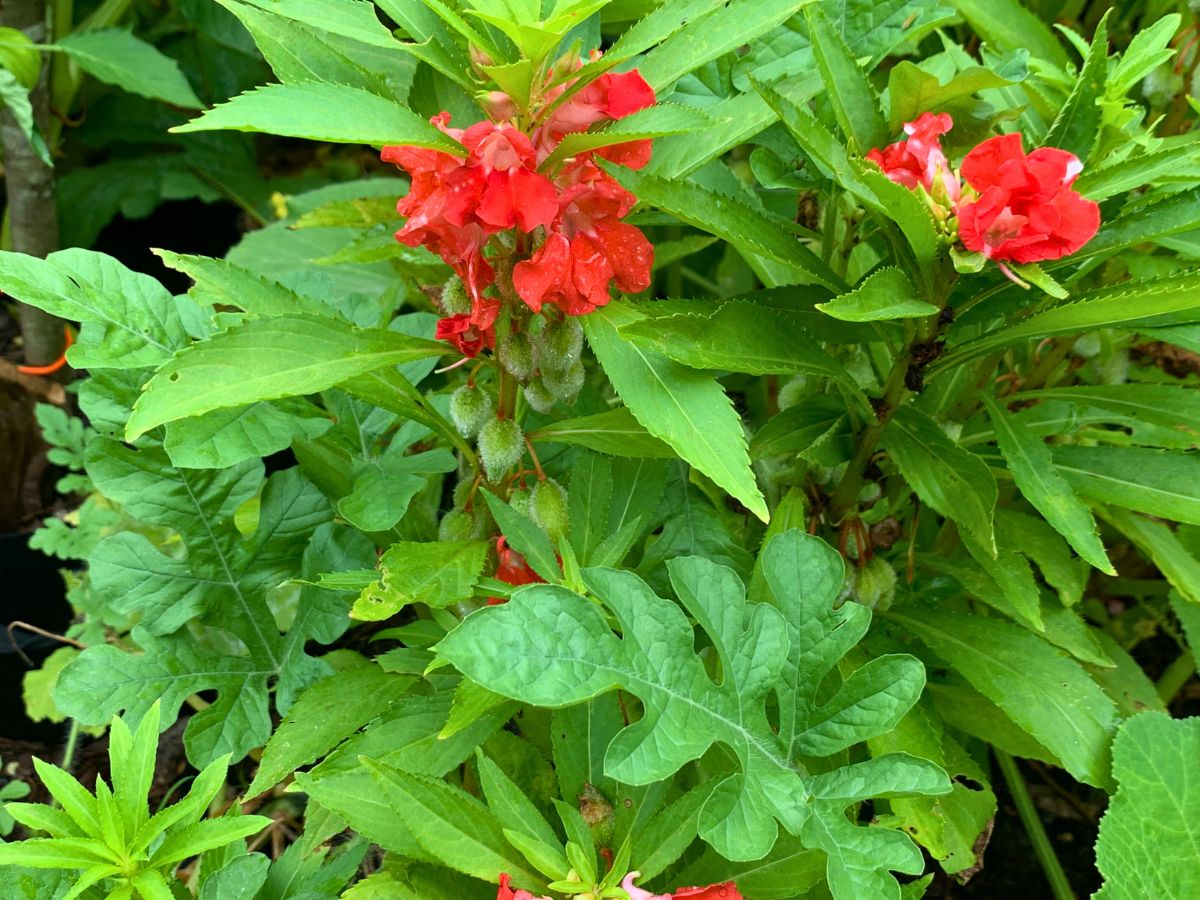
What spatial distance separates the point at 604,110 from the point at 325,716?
1.99 feet

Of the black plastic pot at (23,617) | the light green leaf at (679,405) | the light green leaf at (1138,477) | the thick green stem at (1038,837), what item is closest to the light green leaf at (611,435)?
the light green leaf at (679,405)

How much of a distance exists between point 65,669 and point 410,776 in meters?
0.45

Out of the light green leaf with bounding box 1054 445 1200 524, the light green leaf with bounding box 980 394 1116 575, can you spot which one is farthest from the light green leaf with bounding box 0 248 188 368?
the light green leaf with bounding box 1054 445 1200 524

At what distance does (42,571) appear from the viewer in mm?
1761

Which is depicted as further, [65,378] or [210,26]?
[210,26]

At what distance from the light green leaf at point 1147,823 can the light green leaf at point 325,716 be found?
0.67 meters

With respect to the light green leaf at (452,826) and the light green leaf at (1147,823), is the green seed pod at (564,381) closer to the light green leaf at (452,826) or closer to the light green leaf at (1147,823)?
the light green leaf at (452,826)

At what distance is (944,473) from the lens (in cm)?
96

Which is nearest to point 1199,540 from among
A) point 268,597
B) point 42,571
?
point 268,597

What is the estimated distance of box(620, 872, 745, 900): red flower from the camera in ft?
2.61

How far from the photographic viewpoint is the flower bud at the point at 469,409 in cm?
→ 97

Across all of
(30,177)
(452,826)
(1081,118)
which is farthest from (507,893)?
(30,177)

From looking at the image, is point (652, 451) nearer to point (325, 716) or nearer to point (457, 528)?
point (457, 528)

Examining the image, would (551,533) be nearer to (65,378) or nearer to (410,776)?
(410,776)
